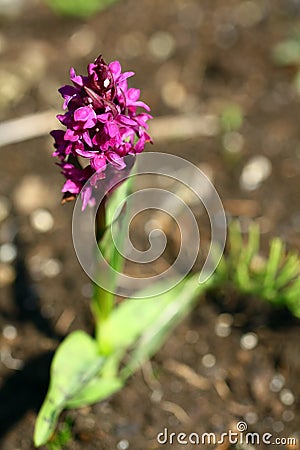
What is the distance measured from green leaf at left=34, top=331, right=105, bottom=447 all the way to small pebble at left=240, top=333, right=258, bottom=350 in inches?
19.7

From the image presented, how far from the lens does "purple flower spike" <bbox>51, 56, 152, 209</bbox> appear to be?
5.00 feet

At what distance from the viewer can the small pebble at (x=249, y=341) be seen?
7.64 ft

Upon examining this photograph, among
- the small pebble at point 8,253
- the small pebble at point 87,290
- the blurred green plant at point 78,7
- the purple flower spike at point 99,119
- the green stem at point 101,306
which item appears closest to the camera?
the purple flower spike at point 99,119

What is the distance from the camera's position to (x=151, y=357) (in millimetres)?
2303

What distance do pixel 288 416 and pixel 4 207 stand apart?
4.24 ft

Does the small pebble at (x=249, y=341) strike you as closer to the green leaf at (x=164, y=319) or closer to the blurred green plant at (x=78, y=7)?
the green leaf at (x=164, y=319)

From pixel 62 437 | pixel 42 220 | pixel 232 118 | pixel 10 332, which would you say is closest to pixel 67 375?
pixel 62 437

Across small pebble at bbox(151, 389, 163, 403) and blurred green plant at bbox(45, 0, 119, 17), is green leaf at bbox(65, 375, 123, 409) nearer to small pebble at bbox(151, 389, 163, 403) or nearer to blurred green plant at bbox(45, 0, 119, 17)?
small pebble at bbox(151, 389, 163, 403)

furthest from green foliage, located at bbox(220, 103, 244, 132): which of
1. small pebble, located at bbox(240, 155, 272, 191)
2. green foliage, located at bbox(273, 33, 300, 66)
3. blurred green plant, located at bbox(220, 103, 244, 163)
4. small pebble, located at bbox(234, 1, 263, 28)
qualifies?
small pebble, located at bbox(234, 1, 263, 28)

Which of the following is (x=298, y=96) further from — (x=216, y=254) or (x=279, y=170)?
(x=216, y=254)

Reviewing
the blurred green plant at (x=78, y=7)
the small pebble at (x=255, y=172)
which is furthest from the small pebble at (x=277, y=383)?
the blurred green plant at (x=78, y=7)

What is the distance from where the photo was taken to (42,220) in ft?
8.98

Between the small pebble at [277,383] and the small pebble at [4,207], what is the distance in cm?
115

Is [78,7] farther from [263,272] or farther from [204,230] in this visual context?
[263,272]
